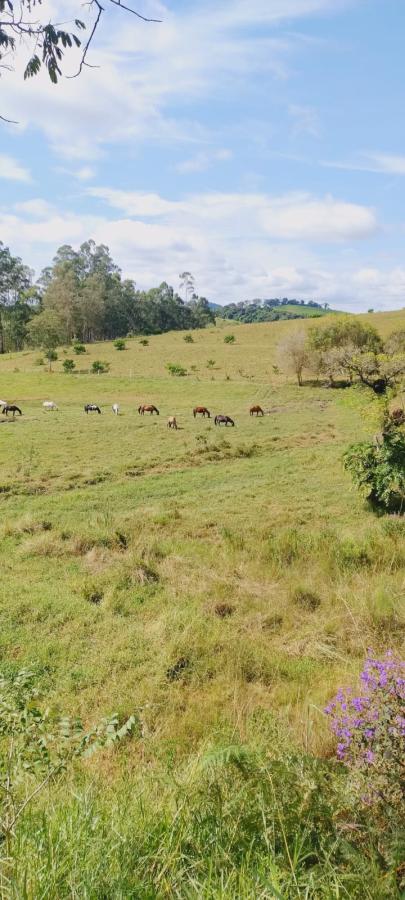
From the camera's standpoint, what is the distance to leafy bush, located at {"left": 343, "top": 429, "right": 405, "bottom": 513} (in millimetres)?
13883

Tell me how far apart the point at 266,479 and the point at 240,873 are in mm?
16413

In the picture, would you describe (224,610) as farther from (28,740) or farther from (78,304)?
(78,304)

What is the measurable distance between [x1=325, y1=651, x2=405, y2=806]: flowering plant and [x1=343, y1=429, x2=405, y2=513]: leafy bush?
11.3 meters

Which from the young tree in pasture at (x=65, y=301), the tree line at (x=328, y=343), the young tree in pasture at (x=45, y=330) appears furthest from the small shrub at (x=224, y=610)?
the young tree in pasture at (x=65, y=301)

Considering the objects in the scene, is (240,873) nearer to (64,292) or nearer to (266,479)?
(266,479)

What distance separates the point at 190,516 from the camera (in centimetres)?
1310

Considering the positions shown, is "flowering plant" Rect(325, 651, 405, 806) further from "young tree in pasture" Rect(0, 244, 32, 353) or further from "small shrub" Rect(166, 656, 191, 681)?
"young tree in pasture" Rect(0, 244, 32, 353)

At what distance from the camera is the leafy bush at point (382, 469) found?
13883 millimetres

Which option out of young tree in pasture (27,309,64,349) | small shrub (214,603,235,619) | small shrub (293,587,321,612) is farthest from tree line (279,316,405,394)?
small shrub (214,603,235,619)

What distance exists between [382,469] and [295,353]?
42062 mm

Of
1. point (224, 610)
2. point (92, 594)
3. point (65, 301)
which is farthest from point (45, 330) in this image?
point (224, 610)

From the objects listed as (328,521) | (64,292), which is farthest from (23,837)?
(64,292)

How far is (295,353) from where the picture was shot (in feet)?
178

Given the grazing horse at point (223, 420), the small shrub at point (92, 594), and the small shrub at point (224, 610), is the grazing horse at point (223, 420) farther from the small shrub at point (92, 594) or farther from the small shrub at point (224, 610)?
the small shrub at point (224, 610)
